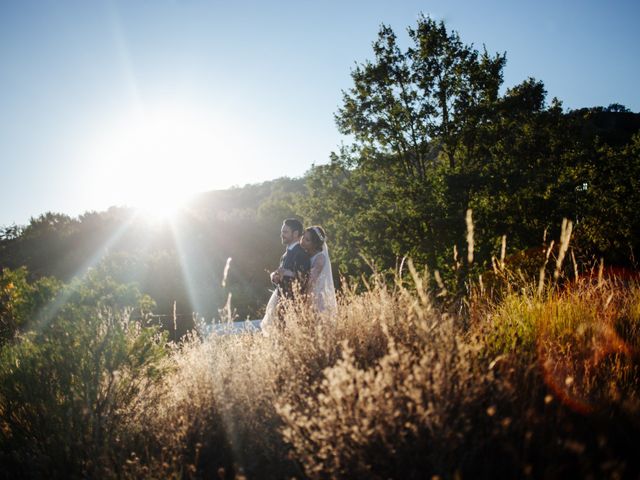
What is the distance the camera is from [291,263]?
5406 millimetres

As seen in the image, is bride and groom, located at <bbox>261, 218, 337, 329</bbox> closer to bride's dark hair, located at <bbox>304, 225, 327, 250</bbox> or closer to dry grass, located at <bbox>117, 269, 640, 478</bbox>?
bride's dark hair, located at <bbox>304, 225, 327, 250</bbox>

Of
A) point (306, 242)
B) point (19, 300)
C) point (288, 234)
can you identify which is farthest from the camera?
point (19, 300)

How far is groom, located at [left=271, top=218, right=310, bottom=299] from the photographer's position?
5168 millimetres

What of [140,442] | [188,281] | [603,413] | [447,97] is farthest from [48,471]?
[188,281]

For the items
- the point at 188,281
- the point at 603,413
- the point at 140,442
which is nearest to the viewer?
the point at 603,413

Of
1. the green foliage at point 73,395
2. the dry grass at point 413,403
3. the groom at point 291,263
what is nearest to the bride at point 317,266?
the groom at point 291,263

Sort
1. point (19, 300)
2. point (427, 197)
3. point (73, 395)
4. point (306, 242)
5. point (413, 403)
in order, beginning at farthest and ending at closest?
point (427, 197)
point (19, 300)
point (306, 242)
point (73, 395)
point (413, 403)

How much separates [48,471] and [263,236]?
1715 cm

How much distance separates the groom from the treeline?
1.35 m

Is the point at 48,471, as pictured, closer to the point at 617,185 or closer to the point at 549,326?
the point at 549,326

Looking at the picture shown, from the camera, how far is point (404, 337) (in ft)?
8.98

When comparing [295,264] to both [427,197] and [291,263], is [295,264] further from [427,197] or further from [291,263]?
[427,197]

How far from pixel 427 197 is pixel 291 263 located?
399 centimetres

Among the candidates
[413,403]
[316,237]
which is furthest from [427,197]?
[413,403]
